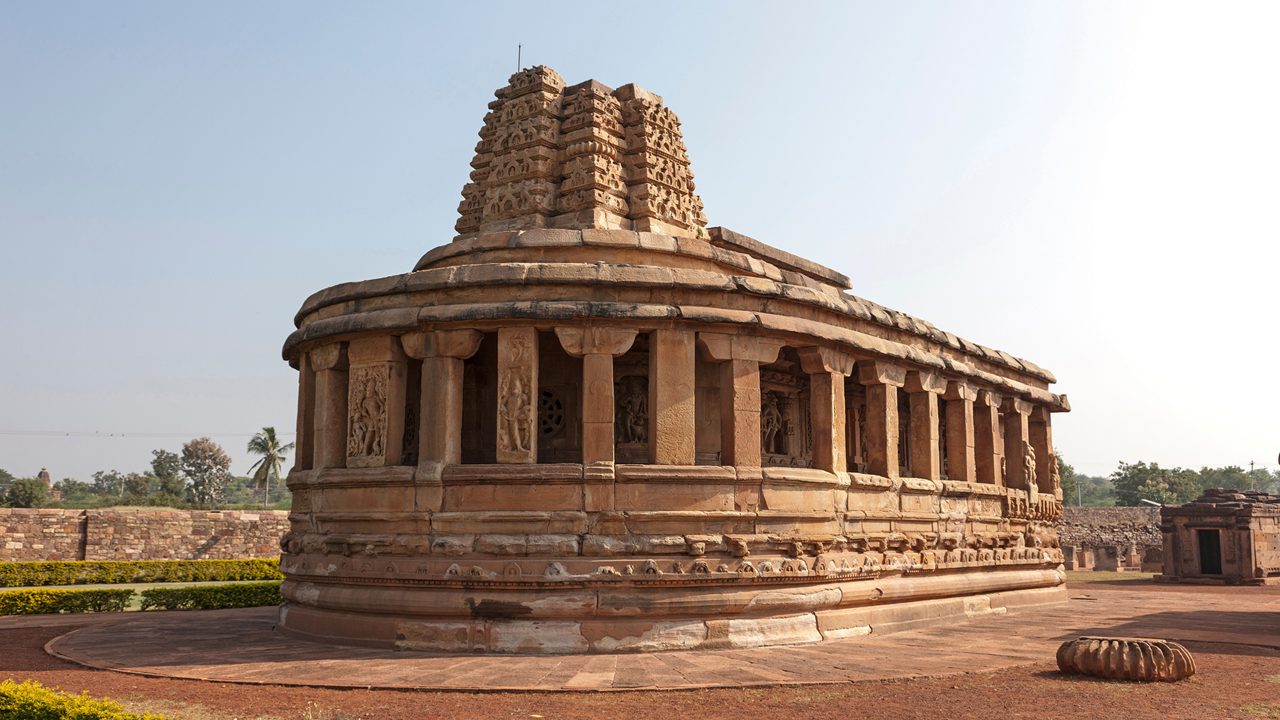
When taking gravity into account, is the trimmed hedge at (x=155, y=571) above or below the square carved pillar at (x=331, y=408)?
below

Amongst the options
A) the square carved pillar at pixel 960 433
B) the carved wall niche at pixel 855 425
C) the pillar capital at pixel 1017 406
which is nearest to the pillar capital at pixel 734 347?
the carved wall niche at pixel 855 425

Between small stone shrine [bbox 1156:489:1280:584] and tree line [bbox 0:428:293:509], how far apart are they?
57383mm

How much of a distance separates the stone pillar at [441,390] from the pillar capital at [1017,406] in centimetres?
1127

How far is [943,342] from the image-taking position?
15.7 metres

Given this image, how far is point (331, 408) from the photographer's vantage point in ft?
41.3

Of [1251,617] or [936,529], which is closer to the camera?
[936,529]

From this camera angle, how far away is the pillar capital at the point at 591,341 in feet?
37.3

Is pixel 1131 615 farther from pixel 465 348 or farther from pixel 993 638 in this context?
pixel 465 348

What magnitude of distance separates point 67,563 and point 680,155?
70.7 ft

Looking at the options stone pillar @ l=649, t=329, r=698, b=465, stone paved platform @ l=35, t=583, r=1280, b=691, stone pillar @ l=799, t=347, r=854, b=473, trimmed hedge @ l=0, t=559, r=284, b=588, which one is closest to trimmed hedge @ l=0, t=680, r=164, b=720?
stone paved platform @ l=35, t=583, r=1280, b=691

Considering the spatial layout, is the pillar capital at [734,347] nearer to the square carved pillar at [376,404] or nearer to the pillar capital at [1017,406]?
the square carved pillar at [376,404]

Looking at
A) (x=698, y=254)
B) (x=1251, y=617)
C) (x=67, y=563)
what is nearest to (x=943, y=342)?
(x=698, y=254)

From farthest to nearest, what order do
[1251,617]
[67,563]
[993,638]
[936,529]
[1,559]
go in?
1. [1,559]
2. [67,563]
3. [1251,617]
4. [936,529]
5. [993,638]

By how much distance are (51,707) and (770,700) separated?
5.24 m
